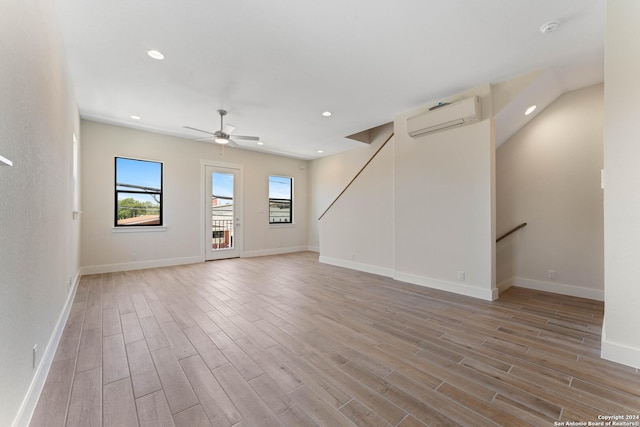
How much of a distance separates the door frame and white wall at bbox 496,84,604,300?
225 inches

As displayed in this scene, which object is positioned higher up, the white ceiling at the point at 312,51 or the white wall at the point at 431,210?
the white ceiling at the point at 312,51

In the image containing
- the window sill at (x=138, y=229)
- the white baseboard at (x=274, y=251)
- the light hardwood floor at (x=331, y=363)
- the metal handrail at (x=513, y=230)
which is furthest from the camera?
the white baseboard at (x=274, y=251)

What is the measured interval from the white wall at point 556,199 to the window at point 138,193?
672cm

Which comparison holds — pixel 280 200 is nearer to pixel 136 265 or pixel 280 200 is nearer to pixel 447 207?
pixel 136 265

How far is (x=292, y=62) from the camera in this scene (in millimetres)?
2947

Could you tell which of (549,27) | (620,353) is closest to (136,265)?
(620,353)

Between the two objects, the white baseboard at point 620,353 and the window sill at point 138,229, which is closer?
the white baseboard at point 620,353

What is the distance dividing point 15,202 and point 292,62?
2664mm

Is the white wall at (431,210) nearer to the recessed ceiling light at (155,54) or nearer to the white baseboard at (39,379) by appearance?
the recessed ceiling light at (155,54)

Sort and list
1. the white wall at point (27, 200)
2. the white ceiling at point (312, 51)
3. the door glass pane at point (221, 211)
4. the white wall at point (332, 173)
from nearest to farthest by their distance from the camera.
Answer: the white wall at point (27, 200)
the white ceiling at point (312, 51)
the door glass pane at point (221, 211)
the white wall at point (332, 173)

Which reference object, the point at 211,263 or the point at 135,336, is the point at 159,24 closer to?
the point at 135,336

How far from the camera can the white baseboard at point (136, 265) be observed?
15.9 feet

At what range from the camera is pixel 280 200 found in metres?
7.83

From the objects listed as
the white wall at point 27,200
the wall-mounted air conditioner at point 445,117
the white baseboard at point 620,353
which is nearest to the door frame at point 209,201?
the white wall at point 27,200
